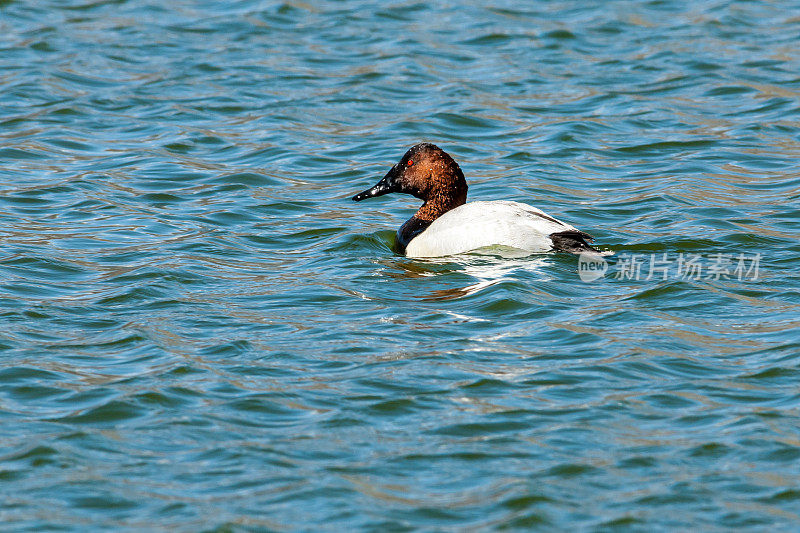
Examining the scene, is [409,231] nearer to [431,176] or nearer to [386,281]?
[431,176]

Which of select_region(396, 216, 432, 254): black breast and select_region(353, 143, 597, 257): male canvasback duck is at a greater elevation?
select_region(353, 143, 597, 257): male canvasback duck

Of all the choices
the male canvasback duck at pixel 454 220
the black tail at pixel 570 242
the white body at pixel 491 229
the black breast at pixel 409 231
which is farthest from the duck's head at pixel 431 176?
the black tail at pixel 570 242

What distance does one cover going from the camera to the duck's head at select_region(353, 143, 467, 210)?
9734 mm

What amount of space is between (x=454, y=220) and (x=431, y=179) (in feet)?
3.06

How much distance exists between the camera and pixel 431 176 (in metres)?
9.77

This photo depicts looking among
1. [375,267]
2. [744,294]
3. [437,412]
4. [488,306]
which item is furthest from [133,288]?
[744,294]

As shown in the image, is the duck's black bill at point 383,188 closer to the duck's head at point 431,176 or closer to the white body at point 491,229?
the duck's head at point 431,176

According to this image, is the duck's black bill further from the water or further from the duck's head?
the water

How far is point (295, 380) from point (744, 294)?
328 centimetres

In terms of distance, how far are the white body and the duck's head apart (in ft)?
2.31

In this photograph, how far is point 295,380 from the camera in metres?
6.51

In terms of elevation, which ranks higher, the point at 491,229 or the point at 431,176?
the point at 431,176

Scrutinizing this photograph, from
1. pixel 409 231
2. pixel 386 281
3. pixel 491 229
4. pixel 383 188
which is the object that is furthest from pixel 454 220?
pixel 383 188

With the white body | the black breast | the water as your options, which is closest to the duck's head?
the black breast
